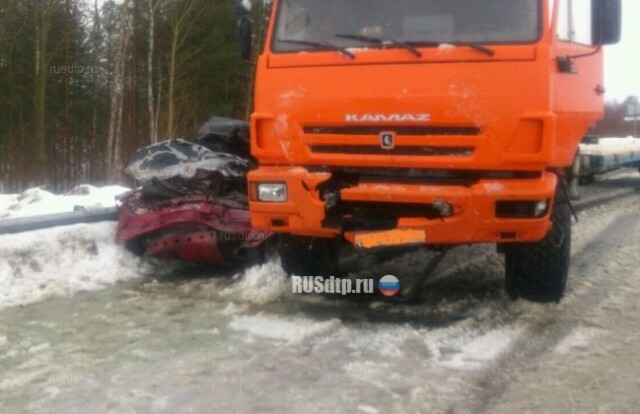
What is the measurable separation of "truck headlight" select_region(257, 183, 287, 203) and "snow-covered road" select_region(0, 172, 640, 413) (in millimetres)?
921

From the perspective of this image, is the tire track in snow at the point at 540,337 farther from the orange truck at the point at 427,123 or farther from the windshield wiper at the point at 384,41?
the windshield wiper at the point at 384,41

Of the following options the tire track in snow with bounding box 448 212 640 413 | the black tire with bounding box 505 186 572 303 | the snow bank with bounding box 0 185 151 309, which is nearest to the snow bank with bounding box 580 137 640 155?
the tire track in snow with bounding box 448 212 640 413

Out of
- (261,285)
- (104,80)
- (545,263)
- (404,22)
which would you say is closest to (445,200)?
(545,263)

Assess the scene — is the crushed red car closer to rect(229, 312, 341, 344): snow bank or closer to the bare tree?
rect(229, 312, 341, 344): snow bank

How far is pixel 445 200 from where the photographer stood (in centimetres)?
553

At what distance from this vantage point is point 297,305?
6.61 m

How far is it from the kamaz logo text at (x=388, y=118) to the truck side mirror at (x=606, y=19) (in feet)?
5.09

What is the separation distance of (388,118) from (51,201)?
265 inches

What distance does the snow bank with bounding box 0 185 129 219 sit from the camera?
10.0 meters

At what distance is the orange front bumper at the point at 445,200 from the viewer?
18.0 feet

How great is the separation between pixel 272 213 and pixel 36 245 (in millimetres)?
2701

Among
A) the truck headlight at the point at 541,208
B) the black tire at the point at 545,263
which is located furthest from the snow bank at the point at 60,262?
the truck headlight at the point at 541,208

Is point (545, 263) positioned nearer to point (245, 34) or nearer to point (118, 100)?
point (245, 34)

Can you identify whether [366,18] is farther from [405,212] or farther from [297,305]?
[297,305]
